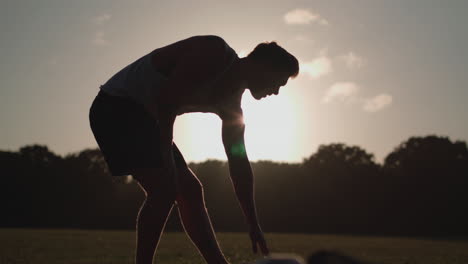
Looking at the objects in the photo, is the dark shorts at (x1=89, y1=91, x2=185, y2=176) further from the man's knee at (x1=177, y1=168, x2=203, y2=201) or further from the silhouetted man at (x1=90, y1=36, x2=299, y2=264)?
the man's knee at (x1=177, y1=168, x2=203, y2=201)

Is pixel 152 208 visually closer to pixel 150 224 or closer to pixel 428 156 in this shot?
pixel 150 224

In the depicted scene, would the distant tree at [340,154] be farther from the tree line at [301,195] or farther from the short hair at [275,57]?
the short hair at [275,57]

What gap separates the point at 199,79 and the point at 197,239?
1420mm

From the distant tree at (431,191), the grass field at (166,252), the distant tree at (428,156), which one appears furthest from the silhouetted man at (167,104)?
the distant tree at (428,156)

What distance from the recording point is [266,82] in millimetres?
3959

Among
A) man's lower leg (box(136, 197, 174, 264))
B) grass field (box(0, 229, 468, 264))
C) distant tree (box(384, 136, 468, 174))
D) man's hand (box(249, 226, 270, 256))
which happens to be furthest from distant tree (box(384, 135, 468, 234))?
man's lower leg (box(136, 197, 174, 264))

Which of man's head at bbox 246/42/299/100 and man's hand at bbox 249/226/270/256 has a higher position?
man's head at bbox 246/42/299/100

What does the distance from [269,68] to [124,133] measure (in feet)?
3.84

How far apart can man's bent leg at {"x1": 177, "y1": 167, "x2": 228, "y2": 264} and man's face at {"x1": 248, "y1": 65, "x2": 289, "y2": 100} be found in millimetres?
980

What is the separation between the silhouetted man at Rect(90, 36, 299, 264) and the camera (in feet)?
12.0

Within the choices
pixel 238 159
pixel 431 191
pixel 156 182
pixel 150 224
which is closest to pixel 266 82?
pixel 238 159

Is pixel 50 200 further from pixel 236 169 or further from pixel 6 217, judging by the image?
pixel 236 169

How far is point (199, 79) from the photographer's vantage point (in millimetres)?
3641

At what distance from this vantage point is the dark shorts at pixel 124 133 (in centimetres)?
377
